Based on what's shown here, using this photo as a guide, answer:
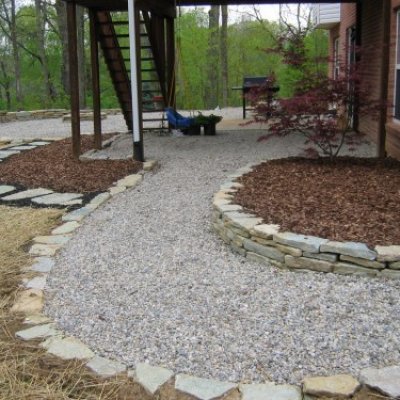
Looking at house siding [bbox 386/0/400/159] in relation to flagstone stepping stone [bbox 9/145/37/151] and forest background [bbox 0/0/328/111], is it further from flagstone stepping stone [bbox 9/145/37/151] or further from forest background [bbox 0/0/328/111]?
forest background [bbox 0/0/328/111]

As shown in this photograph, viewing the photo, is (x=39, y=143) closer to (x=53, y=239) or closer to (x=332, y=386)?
(x=53, y=239)

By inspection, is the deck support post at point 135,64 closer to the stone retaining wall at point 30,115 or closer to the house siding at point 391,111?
the house siding at point 391,111

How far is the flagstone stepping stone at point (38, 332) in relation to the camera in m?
3.09

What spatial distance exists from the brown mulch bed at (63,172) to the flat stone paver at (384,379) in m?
4.50

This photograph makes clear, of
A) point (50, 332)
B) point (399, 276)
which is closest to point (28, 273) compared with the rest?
point (50, 332)

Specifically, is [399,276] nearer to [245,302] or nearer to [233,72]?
[245,302]

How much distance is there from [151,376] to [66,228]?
8.89 feet

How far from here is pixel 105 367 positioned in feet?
9.05

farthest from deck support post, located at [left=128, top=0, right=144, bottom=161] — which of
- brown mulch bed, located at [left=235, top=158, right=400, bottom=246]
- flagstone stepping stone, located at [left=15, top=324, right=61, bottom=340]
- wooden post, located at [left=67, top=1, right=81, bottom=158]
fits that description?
flagstone stepping stone, located at [left=15, top=324, right=61, bottom=340]

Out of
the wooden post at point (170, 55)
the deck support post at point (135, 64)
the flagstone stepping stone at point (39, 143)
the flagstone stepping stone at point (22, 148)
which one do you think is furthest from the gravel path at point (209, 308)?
the wooden post at point (170, 55)

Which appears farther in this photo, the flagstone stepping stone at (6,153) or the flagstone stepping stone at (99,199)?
the flagstone stepping stone at (6,153)

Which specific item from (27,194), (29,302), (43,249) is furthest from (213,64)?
(29,302)

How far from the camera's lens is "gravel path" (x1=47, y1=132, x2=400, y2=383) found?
2766 mm

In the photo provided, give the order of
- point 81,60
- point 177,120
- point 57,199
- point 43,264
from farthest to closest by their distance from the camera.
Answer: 1. point 81,60
2. point 177,120
3. point 57,199
4. point 43,264
